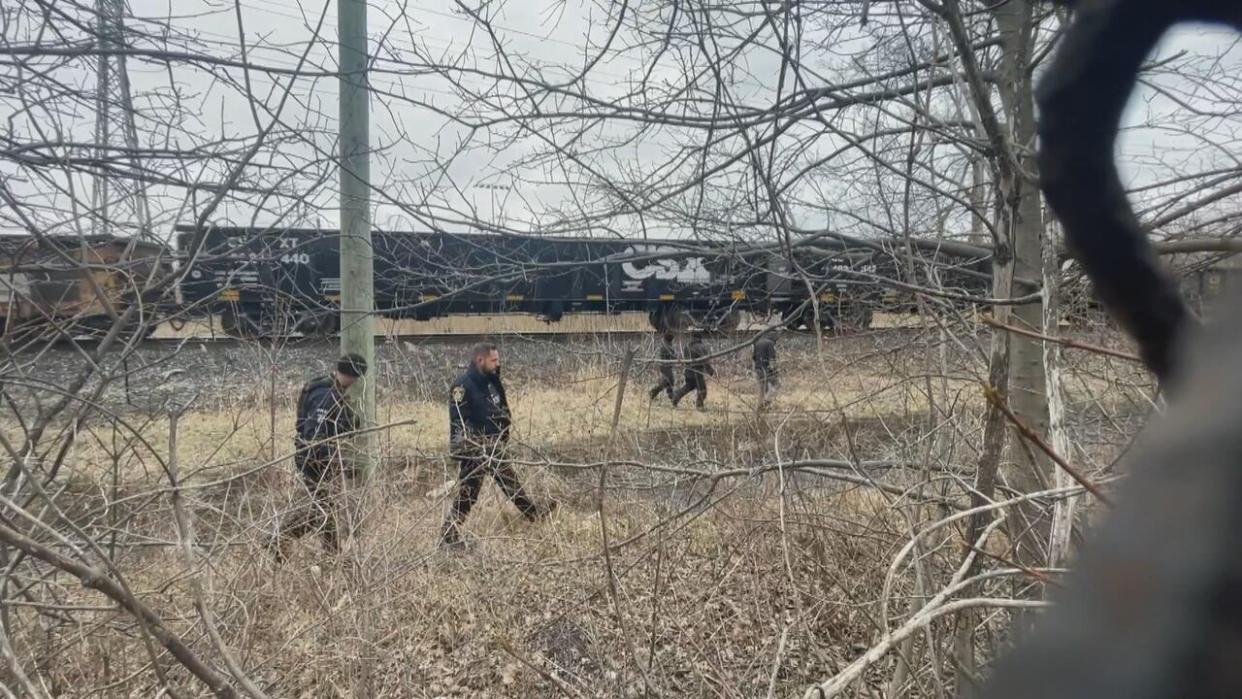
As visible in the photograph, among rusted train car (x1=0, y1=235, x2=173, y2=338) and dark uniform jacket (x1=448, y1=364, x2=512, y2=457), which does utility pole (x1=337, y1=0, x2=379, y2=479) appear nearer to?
dark uniform jacket (x1=448, y1=364, x2=512, y2=457)

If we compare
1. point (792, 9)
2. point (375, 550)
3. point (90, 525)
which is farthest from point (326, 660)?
point (792, 9)

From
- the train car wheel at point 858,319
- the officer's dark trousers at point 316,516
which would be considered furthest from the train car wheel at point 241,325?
the train car wheel at point 858,319

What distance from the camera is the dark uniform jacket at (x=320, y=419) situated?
15.9 feet

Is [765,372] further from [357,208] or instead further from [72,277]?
[72,277]

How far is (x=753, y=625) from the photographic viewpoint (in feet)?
14.7

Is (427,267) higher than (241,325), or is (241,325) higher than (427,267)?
(427,267)

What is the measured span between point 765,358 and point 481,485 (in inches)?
147

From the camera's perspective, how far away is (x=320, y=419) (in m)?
4.75

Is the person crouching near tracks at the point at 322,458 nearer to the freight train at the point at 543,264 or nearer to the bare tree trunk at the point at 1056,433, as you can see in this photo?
the freight train at the point at 543,264

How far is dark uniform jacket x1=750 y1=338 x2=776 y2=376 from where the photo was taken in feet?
24.3

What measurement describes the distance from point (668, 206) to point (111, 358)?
3622 mm

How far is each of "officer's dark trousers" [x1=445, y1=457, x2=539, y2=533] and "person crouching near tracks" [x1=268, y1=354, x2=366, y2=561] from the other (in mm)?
861

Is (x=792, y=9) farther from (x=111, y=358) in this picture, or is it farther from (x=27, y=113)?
(x=111, y=358)

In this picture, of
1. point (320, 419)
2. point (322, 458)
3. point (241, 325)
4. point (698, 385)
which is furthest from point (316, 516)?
point (698, 385)
